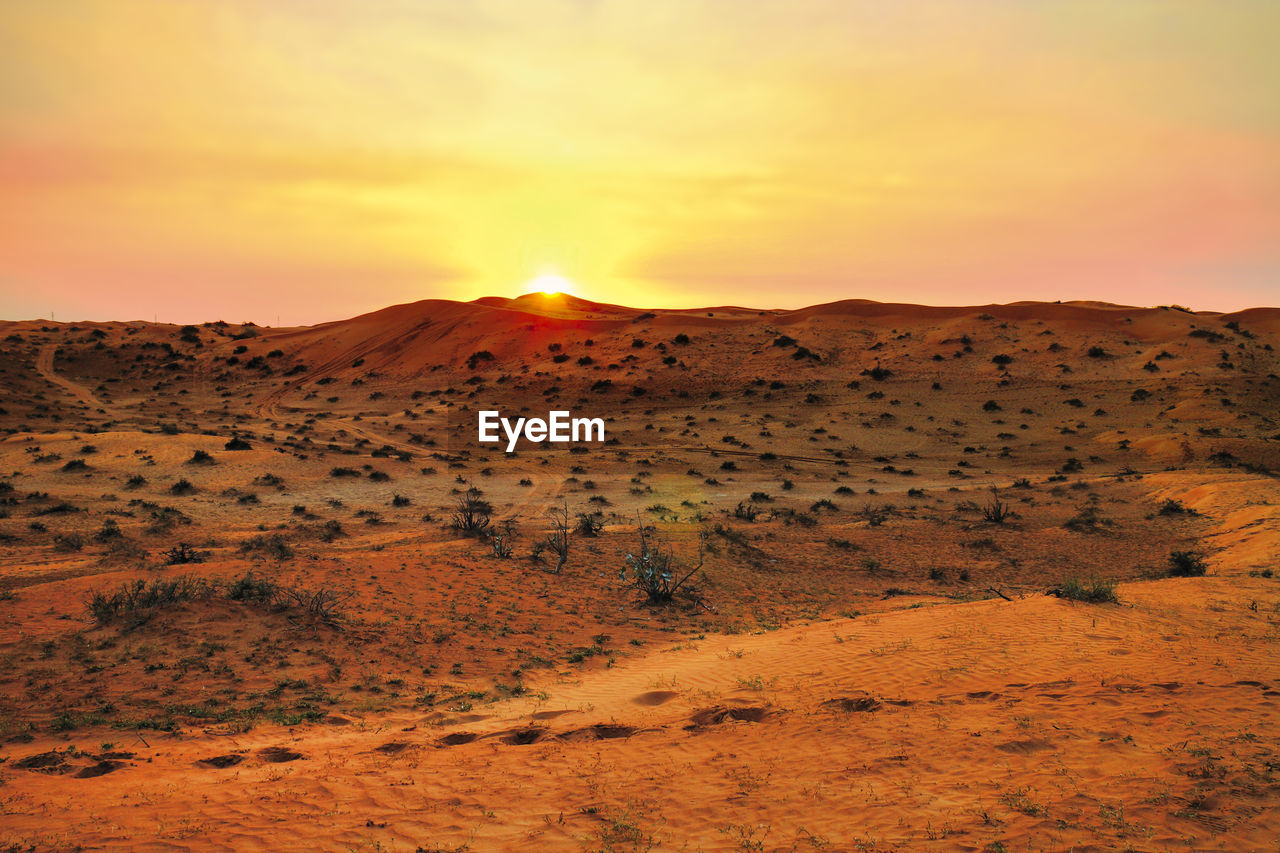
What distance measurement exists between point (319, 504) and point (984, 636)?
72.8ft

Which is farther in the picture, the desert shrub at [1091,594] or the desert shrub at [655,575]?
the desert shrub at [655,575]

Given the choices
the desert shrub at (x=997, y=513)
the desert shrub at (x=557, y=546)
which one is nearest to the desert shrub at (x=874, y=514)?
the desert shrub at (x=997, y=513)

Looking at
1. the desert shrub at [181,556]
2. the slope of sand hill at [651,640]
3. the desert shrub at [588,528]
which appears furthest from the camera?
the desert shrub at [588,528]

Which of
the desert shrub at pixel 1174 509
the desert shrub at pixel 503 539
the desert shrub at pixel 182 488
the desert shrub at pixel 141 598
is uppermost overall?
the desert shrub at pixel 182 488

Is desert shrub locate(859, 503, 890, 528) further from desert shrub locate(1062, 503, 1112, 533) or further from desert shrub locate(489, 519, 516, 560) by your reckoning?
desert shrub locate(489, 519, 516, 560)

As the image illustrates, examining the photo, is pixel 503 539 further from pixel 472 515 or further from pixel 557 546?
Result: pixel 472 515

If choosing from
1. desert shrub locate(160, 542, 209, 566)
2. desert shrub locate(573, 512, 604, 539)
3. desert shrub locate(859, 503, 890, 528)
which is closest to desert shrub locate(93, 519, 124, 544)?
desert shrub locate(160, 542, 209, 566)

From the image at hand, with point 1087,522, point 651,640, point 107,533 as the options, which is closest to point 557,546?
point 651,640

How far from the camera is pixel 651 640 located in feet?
45.9

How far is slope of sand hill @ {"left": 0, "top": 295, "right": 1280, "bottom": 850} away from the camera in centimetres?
666

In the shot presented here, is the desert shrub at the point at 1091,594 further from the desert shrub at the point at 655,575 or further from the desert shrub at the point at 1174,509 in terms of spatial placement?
the desert shrub at the point at 1174,509

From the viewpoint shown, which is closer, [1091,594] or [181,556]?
[1091,594]

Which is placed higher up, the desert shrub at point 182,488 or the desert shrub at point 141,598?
the desert shrub at point 182,488

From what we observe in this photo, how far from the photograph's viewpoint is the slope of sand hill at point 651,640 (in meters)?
6.66
